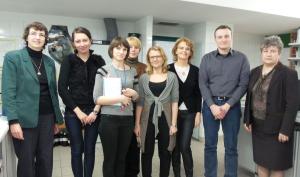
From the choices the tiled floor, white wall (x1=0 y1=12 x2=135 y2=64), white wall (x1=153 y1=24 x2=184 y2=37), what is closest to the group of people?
the tiled floor

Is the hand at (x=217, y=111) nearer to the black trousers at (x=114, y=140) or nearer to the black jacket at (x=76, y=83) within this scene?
the black trousers at (x=114, y=140)

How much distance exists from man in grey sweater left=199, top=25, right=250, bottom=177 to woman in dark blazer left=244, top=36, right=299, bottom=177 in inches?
4.3

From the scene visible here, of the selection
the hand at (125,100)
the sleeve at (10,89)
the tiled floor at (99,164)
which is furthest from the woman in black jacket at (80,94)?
the tiled floor at (99,164)

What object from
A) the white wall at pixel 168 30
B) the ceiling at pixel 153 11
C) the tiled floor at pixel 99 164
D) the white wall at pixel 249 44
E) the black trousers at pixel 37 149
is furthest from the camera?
the white wall at pixel 249 44

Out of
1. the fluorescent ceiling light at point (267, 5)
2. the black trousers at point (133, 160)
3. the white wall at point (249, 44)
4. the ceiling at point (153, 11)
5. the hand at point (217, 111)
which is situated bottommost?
the black trousers at point (133, 160)

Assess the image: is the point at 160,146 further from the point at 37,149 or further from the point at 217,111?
the point at 37,149

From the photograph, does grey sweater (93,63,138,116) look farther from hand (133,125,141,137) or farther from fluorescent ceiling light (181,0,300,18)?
fluorescent ceiling light (181,0,300,18)

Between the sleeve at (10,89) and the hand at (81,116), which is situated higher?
the sleeve at (10,89)

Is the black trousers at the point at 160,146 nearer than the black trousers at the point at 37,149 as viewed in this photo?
No

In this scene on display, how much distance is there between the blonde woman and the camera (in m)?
2.25

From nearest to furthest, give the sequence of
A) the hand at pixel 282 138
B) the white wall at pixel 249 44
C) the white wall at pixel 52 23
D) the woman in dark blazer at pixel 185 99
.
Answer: the hand at pixel 282 138
the woman in dark blazer at pixel 185 99
the white wall at pixel 52 23
the white wall at pixel 249 44

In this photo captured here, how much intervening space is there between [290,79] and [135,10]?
261 cm

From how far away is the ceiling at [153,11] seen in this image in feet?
11.6

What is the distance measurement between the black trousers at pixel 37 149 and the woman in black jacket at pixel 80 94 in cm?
17
